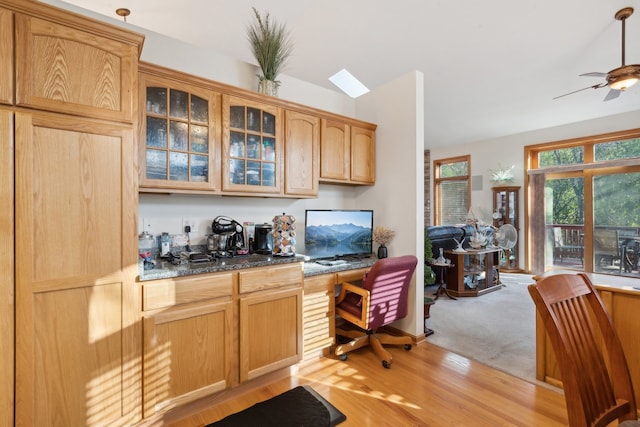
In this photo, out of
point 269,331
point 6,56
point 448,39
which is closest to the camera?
point 6,56

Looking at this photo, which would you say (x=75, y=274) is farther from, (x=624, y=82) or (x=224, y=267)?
(x=624, y=82)

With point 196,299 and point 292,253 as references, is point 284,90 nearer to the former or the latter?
point 292,253

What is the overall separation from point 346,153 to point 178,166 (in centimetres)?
170

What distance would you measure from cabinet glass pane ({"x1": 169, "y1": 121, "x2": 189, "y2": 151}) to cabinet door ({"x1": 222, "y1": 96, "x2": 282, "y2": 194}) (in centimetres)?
29

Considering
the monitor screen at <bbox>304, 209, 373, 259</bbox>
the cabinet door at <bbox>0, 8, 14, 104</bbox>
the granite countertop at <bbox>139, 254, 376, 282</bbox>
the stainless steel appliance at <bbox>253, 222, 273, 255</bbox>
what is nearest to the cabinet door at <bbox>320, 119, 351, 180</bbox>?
the monitor screen at <bbox>304, 209, 373, 259</bbox>

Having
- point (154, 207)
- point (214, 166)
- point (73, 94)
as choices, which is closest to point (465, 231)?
point (214, 166)

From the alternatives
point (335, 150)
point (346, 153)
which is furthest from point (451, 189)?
point (335, 150)

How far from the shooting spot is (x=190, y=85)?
2.24 m

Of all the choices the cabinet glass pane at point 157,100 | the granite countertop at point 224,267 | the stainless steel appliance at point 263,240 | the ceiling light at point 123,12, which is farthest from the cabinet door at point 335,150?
the ceiling light at point 123,12

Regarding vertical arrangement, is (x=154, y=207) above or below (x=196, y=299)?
above

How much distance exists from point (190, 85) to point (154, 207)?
1008mm

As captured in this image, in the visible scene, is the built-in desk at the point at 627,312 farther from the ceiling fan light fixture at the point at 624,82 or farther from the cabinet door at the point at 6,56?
the cabinet door at the point at 6,56

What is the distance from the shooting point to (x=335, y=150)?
10.3 feet

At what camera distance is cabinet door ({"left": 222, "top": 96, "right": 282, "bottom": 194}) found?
2.43 meters
